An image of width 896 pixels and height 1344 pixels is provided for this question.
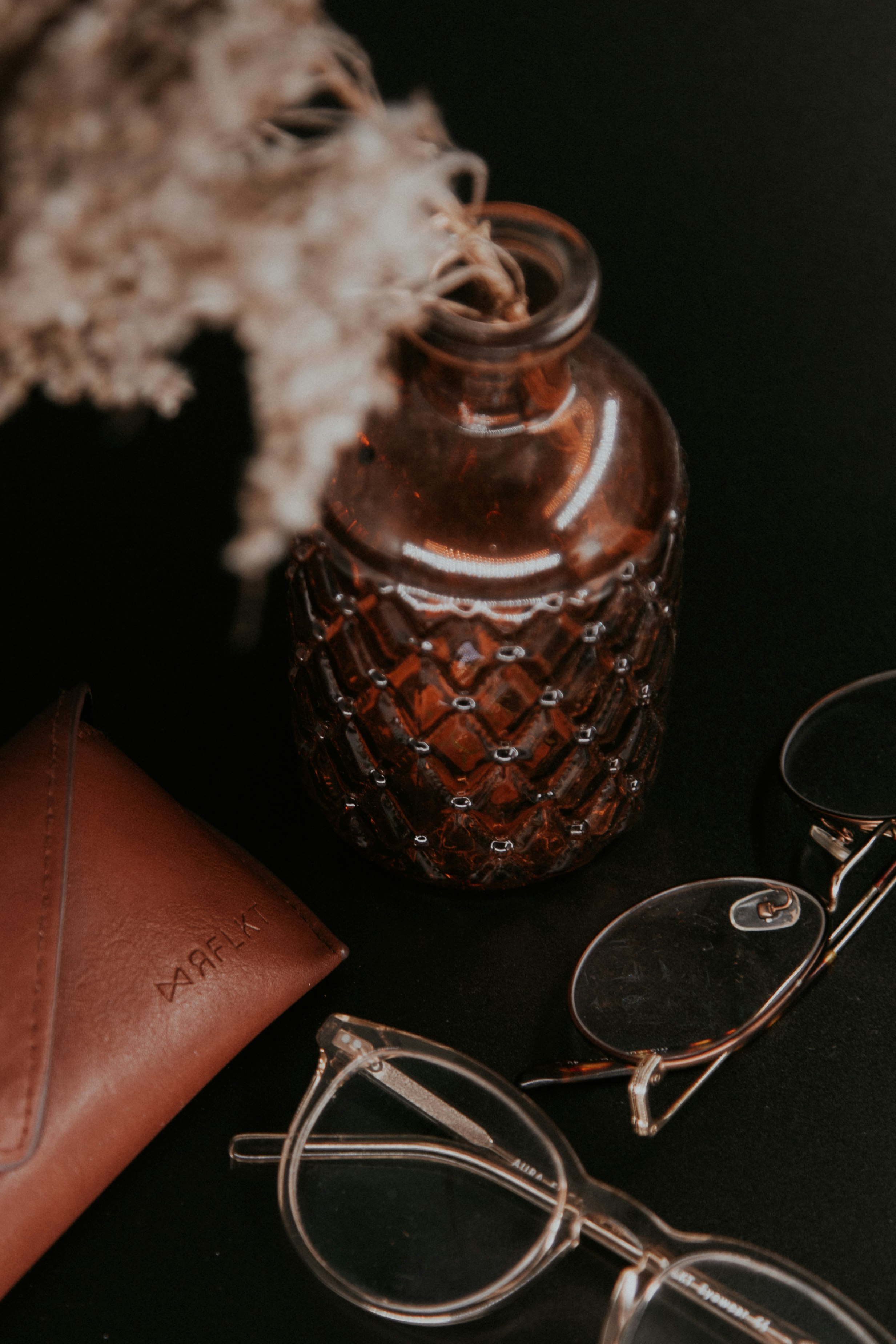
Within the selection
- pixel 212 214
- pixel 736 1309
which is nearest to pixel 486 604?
pixel 212 214

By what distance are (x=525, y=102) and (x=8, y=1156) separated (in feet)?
2.02

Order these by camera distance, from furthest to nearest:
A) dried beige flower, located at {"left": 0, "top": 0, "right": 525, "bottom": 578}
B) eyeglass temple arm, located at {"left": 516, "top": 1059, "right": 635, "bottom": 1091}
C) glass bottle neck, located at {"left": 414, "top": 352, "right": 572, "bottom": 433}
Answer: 1. eyeglass temple arm, located at {"left": 516, "top": 1059, "right": 635, "bottom": 1091}
2. glass bottle neck, located at {"left": 414, "top": 352, "right": 572, "bottom": 433}
3. dried beige flower, located at {"left": 0, "top": 0, "right": 525, "bottom": 578}

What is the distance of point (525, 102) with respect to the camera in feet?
2.45

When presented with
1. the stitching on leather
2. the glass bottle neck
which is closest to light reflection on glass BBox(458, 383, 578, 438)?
the glass bottle neck

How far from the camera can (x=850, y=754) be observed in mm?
567

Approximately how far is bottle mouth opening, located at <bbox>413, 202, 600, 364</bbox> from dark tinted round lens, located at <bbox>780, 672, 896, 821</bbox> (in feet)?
0.83

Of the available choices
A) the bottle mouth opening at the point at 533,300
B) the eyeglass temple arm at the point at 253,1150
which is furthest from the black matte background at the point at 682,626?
the bottle mouth opening at the point at 533,300

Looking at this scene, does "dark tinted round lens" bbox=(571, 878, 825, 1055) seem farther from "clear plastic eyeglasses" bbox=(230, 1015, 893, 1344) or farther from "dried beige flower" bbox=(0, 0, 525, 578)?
"dried beige flower" bbox=(0, 0, 525, 578)

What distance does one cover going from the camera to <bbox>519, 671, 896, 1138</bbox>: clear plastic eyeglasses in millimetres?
497

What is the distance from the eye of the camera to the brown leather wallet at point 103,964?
44cm

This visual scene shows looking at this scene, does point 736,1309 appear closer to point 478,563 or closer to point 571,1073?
point 571,1073

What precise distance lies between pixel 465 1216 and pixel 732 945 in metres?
0.15

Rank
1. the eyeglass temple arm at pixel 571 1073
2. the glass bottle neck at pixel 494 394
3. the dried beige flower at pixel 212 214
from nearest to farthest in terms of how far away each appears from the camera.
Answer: the dried beige flower at pixel 212 214 → the glass bottle neck at pixel 494 394 → the eyeglass temple arm at pixel 571 1073

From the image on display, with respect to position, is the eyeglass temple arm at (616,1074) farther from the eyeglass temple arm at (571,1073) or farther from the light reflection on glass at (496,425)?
the light reflection on glass at (496,425)
